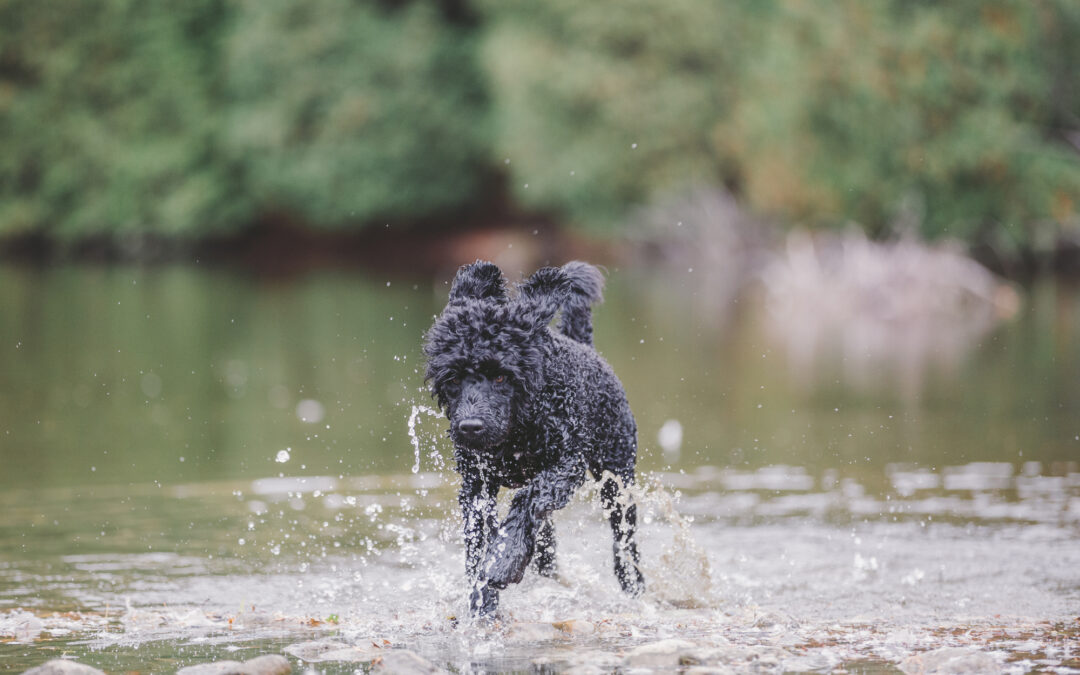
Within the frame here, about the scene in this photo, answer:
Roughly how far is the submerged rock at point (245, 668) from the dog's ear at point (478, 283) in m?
1.95

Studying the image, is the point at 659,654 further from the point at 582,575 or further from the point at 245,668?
the point at 582,575

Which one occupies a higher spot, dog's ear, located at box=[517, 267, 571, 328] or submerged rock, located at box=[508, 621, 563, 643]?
dog's ear, located at box=[517, 267, 571, 328]

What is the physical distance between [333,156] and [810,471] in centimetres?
4197

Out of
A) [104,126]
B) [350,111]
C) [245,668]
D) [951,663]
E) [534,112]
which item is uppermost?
[104,126]

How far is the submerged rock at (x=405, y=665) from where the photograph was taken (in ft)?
19.7

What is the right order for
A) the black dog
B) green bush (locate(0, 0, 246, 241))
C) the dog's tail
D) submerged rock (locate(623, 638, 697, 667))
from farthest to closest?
green bush (locate(0, 0, 246, 241))
the dog's tail
the black dog
submerged rock (locate(623, 638, 697, 667))

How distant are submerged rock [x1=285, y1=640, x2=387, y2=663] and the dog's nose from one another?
1146mm

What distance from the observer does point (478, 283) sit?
6906mm

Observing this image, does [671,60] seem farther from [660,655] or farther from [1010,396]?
[660,655]

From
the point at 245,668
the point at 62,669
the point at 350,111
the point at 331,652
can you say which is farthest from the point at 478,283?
the point at 350,111

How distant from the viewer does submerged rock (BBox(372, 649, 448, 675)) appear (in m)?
6.00

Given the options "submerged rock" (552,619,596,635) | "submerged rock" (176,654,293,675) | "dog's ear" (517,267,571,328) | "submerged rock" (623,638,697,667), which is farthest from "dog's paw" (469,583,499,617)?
"dog's ear" (517,267,571,328)

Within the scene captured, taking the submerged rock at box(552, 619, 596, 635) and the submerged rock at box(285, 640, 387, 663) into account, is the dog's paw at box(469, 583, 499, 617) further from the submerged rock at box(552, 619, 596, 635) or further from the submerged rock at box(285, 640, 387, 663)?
the submerged rock at box(285, 640, 387, 663)

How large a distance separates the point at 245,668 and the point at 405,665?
0.69m
